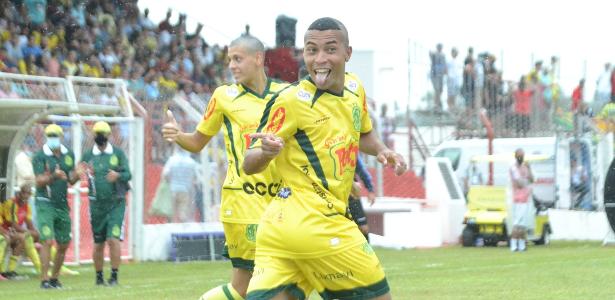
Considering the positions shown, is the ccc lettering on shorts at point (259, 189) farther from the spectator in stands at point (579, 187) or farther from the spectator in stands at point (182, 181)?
the spectator in stands at point (579, 187)

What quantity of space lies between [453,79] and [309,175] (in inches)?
938

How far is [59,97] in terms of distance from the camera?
19.3 m

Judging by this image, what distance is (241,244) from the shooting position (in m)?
9.21

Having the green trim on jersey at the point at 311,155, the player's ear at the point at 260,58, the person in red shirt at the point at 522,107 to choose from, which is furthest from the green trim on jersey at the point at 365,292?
the person in red shirt at the point at 522,107

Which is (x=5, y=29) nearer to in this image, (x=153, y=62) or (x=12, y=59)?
(x=12, y=59)

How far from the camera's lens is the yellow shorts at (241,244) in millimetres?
9141

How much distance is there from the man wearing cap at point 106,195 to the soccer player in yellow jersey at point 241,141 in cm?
690

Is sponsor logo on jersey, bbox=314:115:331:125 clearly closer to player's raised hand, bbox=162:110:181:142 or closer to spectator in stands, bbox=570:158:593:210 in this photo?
player's raised hand, bbox=162:110:181:142

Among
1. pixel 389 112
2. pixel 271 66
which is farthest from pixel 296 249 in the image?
pixel 389 112

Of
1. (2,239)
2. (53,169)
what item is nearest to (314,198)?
(53,169)

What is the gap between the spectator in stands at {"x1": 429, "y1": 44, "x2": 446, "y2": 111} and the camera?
99.6 ft

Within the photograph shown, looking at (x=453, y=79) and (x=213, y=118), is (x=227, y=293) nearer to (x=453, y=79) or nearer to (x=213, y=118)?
(x=213, y=118)

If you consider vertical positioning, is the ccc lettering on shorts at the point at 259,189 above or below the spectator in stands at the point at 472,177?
above

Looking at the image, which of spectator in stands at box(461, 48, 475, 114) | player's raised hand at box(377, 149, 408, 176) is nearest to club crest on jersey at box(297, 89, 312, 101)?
player's raised hand at box(377, 149, 408, 176)
